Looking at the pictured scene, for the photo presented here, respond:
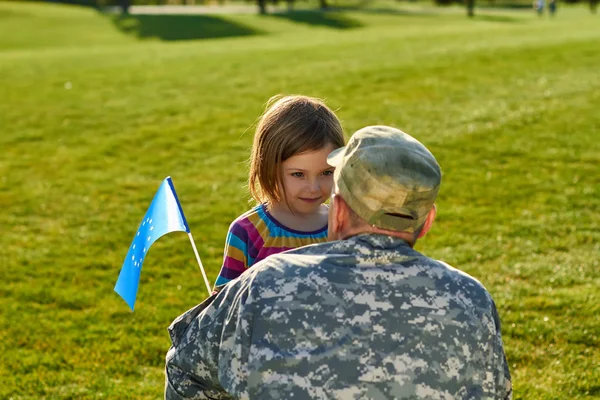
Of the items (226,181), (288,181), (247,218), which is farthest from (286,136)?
(226,181)

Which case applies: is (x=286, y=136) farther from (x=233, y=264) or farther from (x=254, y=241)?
(x=233, y=264)

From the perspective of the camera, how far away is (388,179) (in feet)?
8.18

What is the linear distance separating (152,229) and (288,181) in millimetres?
697

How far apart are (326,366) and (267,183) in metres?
1.69

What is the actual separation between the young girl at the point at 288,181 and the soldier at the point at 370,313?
124cm

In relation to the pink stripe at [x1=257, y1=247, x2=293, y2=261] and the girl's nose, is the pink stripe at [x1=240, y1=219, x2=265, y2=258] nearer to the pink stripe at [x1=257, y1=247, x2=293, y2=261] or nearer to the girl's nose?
the pink stripe at [x1=257, y1=247, x2=293, y2=261]

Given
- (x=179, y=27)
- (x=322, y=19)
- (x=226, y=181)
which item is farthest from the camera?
(x=322, y=19)

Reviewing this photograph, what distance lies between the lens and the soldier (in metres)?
2.46

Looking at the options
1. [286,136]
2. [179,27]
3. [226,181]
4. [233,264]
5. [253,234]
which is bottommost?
[179,27]

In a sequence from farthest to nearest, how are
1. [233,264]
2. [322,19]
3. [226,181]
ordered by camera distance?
[322,19] → [226,181] → [233,264]

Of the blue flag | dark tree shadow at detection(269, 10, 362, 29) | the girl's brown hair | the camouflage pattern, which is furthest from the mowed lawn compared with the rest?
dark tree shadow at detection(269, 10, 362, 29)

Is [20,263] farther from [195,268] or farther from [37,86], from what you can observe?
[37,86]

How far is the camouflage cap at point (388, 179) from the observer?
8.21 ft

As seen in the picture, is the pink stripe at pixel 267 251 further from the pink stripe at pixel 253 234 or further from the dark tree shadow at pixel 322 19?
the dark tree shadow at pixel 322 19
